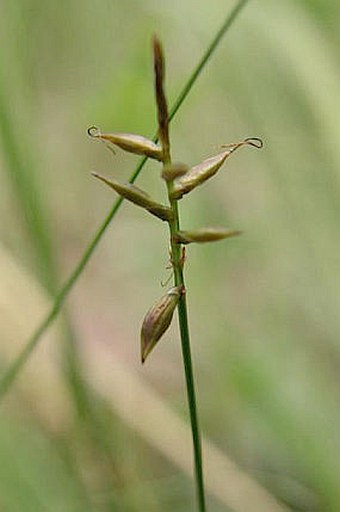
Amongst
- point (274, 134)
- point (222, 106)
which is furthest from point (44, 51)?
point (274, 134)

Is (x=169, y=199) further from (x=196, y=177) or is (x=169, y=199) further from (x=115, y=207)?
(x=115, y=207)

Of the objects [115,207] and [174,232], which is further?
[115,207]

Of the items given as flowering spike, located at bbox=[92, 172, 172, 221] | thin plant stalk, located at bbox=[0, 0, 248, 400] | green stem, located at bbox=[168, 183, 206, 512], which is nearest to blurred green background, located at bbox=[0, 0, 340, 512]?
thin plant stalk, located at bbox=[0, 0, 248, 400]

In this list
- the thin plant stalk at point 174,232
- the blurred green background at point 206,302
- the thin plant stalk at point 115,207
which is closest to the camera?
the thin plant stalk at point 174,232

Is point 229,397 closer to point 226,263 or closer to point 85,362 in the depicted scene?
point 85,362

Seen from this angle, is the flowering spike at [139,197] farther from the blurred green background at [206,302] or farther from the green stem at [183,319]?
the blurred green background at [206,302]

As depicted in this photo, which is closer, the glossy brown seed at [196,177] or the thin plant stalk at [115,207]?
the glossy brown seed at [196,177]

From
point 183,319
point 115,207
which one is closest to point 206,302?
point 115,207

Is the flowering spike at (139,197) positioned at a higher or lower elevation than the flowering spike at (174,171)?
lower

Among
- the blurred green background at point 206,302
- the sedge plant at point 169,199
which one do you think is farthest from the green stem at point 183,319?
the blurred green background at point 206,302
